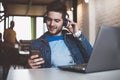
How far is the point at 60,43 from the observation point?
219cm

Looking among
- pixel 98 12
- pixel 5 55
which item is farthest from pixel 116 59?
pixel 98 12

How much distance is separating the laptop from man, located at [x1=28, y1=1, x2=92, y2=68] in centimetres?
72

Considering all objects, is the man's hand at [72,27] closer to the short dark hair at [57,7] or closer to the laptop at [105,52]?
the short dark hair at [57,7]

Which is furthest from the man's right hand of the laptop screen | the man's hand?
the man's hand

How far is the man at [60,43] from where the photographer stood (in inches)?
81.5

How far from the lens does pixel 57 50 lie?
2.12 meters

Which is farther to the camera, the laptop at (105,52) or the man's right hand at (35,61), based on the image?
the man's right hand at (35,61)

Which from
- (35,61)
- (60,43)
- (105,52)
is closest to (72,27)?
(60,43)

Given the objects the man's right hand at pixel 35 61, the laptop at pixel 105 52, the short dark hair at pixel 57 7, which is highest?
the short dark hair at pixel 57 7

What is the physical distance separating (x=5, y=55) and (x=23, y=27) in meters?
12.8

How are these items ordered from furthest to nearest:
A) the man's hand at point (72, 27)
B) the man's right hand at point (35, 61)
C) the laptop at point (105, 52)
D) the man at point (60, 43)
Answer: the man's hand at point (72, 27) → the man at point (60, 43) → the man's right hand at point (35, 61) → the laptop at point (105, 52)

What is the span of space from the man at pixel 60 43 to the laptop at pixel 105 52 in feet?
2.36

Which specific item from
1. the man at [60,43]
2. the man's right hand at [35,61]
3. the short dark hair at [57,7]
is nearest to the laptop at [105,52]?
the man's right hand at [35,61]

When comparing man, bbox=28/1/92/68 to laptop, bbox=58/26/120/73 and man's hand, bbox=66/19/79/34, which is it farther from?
laptop, bbox=58/26/120/73
